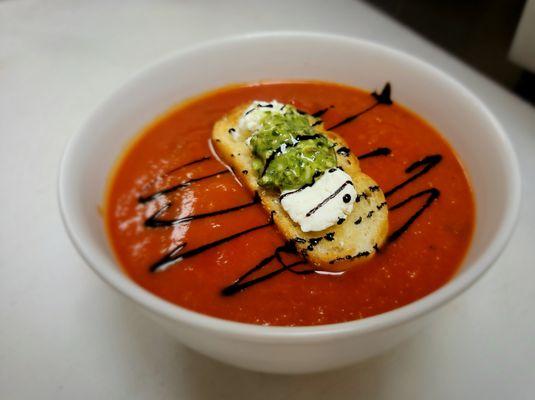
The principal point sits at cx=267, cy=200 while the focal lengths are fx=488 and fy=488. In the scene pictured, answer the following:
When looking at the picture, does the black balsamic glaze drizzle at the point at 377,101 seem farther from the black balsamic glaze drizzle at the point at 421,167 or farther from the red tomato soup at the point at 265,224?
the black balsamic glaze drizzle at the point at 421,167

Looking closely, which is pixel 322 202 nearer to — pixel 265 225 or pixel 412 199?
pixel 265 225

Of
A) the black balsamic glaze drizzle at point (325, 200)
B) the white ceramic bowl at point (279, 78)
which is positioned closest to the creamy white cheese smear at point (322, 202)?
the black balsamic glaze drizzle at point (325, 200)

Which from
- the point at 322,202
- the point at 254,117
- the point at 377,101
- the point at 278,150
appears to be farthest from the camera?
the point at 377,101

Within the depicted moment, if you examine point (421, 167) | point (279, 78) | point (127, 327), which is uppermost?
point (279, 78)

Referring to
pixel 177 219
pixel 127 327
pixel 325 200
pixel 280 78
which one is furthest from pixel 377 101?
pixel 127 327

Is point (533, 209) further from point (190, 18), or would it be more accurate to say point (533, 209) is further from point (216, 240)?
point (190, 18)

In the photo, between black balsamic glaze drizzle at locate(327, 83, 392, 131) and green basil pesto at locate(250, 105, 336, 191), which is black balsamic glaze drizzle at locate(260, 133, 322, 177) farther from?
black balsamic glaze drizzle at locate(327, 83, 392, 131)

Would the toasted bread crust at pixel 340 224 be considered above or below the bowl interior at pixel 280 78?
below
